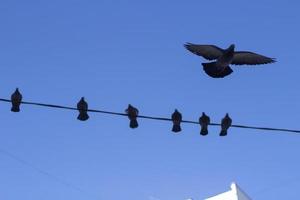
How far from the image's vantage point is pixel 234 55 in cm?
1027

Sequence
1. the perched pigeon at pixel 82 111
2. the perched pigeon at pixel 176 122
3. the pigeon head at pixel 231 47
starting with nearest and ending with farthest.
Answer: the perched pigeon at pixel 82 111, the perched pigeon at pixel 176 122, the pigeon head at pixel 231 47

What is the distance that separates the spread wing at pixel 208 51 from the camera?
10.2 meters

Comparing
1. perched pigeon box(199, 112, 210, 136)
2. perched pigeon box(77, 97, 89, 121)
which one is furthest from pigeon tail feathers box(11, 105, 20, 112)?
perched pigeon box(199, 112, 210, 136)

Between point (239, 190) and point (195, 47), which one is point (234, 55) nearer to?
point (195, 47)

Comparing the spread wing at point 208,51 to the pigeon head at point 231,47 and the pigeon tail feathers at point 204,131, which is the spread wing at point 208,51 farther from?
the pigeon tail feathers at point 204,131

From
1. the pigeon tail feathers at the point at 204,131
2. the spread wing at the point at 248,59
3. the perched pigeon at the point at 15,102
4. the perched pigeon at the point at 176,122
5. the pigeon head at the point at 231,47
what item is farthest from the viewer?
the spread wing at the point at 248,59

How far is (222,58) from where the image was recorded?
998 cm

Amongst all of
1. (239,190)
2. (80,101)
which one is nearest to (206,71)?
(80,101)

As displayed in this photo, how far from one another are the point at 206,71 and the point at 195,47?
3.44 feet

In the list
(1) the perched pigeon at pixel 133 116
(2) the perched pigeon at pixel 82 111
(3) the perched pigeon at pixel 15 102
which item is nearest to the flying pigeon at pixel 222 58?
(1) the perched pigeon at pixel 133 116

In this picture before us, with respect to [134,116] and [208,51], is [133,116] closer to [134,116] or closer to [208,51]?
[134,116]

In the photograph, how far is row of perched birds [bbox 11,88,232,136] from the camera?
30.0ft

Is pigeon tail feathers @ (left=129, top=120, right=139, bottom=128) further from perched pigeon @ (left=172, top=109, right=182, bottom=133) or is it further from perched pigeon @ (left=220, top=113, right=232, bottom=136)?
perched pigeon @ (left=220, top=113, right=232, bottom=136)

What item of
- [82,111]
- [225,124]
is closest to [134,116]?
[82,111]
